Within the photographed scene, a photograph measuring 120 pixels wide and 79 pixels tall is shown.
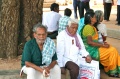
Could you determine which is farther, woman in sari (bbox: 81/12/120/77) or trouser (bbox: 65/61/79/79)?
woman in sari (bbox: 81/12/120/77)

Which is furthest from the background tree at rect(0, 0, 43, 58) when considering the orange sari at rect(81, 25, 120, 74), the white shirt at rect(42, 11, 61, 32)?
the white shirt at rect(42, 11, 61, 32)

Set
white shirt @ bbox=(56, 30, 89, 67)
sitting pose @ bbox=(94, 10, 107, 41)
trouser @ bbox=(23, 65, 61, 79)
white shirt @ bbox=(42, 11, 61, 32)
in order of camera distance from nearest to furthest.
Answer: trouser @ bbox=(23, 65, 61, 79)
white shirt @ bbox=(56, 30, 89, 67)
sitting pose @ bbox=(94, 10, 107, 41)
white shirt @ bbox=(42, 11, 61, 32)

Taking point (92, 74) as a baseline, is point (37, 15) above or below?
above

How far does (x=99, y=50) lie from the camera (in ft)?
18.5

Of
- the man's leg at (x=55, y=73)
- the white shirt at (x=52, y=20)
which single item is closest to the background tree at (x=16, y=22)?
the man's leg at (x=55, y=73)

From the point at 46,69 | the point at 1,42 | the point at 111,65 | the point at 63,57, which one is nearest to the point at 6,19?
the point at 1,42

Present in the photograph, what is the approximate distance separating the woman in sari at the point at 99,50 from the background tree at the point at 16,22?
1024mm

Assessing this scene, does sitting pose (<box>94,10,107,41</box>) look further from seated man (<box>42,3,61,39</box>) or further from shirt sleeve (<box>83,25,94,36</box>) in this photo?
seated man (<box>42,3,61,39</box>)

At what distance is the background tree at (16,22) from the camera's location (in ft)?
18.6

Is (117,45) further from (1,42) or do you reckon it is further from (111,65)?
(1,42)

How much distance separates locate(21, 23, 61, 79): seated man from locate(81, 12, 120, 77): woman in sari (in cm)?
116

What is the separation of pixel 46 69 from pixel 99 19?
6.73 ft

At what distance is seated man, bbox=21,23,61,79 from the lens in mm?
4336

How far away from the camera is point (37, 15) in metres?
6.00
